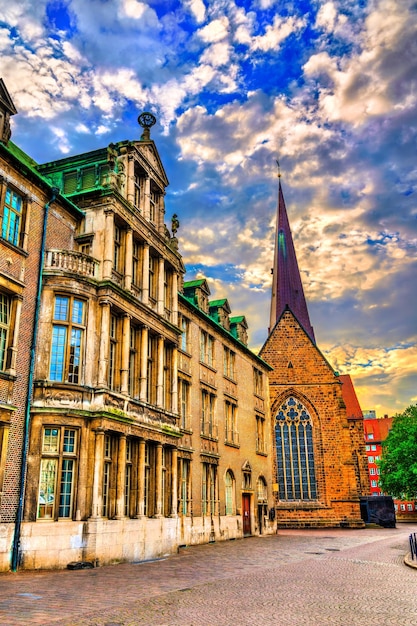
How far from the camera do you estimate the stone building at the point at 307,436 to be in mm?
49125

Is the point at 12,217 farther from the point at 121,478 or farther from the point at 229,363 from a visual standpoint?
the point at 229,363

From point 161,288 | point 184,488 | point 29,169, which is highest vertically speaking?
point 29,169

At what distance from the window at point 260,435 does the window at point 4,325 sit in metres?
25.0

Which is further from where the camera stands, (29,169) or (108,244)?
(108,244)

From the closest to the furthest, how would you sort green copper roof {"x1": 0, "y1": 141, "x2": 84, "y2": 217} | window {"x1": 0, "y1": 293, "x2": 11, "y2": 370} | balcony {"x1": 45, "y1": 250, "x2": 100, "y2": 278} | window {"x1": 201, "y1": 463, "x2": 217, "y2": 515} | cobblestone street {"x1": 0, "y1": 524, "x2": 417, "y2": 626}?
cobblestone street {"x1": 0, "y1": 524, "x2": 417, "y2": 626}, window {"x1": 0, "y1": 293, "x2": 11, "y2": 370}, green copper roof {"x1": 0, "y1": 141, "x2": 84, "y2": 217}, balcony {"x1": 45, "y1": 250, "x2": 100, "y2": 278}, window {"x1": 201, "y1": 463, "x2": 217, "y2": 515}

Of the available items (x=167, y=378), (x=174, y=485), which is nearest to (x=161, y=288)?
(x=167, y=378)

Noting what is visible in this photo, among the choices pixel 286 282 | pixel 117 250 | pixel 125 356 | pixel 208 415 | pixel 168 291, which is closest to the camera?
pixel 125 356

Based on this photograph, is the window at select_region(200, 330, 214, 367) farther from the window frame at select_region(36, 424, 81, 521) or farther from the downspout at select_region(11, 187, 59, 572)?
the downspout at select_region(11, 187, 59, 572)

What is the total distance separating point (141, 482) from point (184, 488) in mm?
6733

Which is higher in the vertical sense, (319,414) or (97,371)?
(319,414)

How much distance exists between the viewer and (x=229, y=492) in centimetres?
3253

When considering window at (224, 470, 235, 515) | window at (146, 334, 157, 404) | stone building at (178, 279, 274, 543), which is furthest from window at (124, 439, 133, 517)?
window at (224, 470, 235, 515)

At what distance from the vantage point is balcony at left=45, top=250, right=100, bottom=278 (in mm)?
18969

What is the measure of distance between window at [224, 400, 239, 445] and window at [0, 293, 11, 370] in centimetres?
1879
